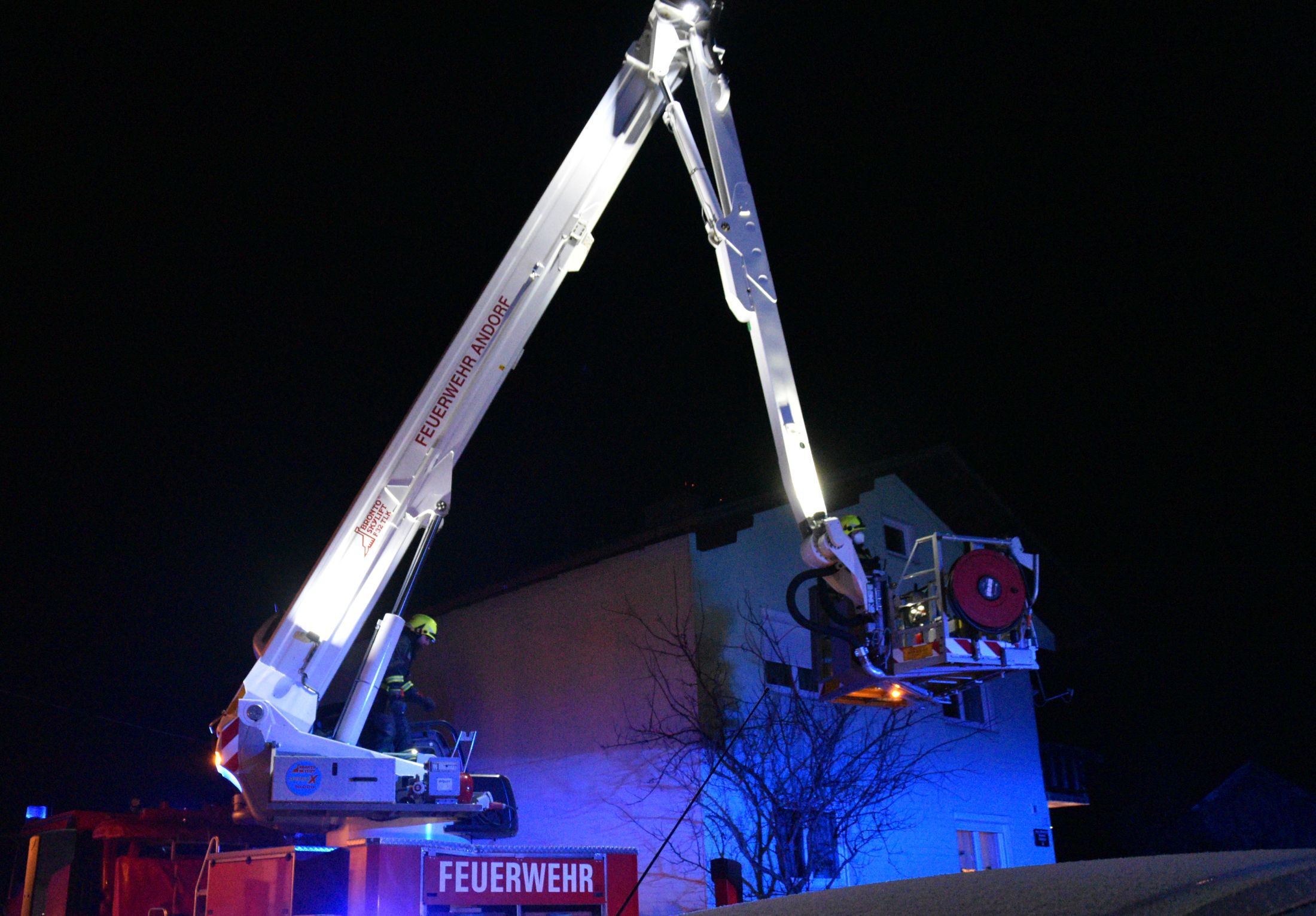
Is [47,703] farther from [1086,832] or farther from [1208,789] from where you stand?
[1208,789]

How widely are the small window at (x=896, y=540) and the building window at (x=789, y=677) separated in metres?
3.99

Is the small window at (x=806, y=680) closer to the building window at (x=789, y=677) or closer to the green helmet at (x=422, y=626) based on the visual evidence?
the building window at (x=789, y=677)

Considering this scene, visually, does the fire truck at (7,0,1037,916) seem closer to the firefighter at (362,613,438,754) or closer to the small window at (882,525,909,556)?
the firefighter at (362,613,438,754)

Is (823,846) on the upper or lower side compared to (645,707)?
lower

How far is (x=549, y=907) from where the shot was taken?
26.6ft

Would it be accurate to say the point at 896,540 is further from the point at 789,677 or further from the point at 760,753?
the point at 760,753

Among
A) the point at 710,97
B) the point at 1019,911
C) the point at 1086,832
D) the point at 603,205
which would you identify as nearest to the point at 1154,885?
the point at 1019,911

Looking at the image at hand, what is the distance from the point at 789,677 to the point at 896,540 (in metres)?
4.73

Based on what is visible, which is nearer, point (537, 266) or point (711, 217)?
point (537, 266)

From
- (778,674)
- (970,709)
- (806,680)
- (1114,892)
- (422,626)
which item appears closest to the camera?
Result: (1114,892)

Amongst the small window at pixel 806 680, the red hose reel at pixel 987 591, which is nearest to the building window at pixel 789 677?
the small window at pixel 806 680

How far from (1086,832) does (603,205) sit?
67.3ft

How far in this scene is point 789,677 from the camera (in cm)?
1491

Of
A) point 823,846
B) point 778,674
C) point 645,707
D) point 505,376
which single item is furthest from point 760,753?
point 505,376
